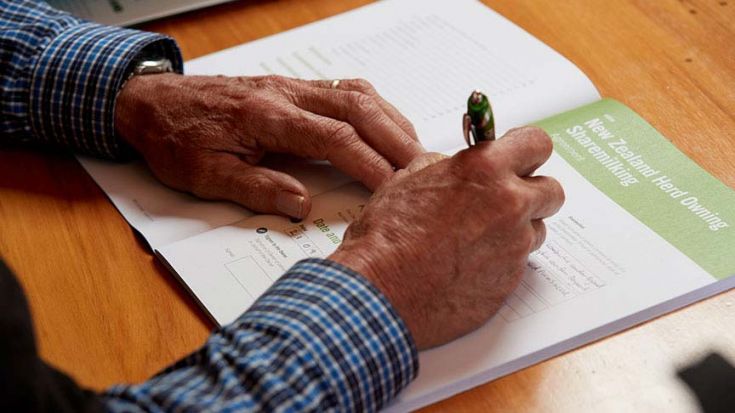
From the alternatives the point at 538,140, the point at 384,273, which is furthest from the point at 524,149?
the point at 384,273

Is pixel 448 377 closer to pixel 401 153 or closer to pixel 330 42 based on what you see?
pixel 401 153

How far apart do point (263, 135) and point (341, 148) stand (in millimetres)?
85

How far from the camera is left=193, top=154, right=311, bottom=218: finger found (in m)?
1.04

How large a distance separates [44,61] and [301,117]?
0.34 m

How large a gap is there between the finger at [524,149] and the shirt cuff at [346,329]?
0.61ft

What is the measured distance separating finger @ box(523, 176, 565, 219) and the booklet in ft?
0.16

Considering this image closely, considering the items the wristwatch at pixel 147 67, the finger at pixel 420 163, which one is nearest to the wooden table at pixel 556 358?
the wristwatch at pixel 147 67

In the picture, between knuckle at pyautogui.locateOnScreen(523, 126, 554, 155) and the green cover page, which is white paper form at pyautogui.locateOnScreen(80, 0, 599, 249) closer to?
the green cover page

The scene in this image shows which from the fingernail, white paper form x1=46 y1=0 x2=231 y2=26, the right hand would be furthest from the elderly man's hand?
white paper form x1=46 y1=0 x2=231 y2=26

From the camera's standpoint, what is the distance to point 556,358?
0.88 meters

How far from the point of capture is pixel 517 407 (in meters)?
0.84

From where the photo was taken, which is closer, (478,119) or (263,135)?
(478,119)

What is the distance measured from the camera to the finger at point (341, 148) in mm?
1059

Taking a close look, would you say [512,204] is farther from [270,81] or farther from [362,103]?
[270,81]
